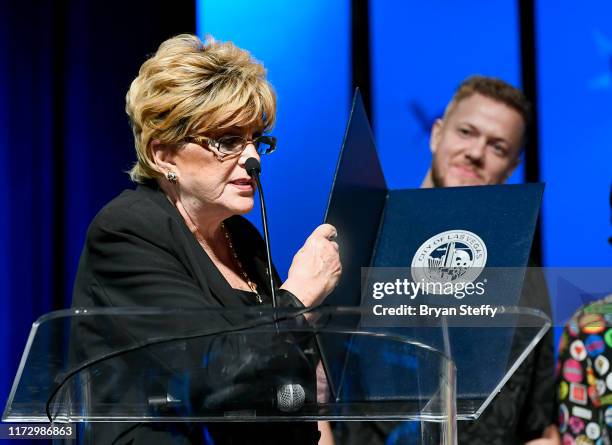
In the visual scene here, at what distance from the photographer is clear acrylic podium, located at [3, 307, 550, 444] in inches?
48.7

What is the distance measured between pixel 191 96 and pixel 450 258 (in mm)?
547

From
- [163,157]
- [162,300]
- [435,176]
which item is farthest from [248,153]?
[435,176]

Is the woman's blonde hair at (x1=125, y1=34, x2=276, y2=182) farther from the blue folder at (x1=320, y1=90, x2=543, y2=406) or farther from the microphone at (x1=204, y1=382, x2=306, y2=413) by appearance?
the microphone at (x1=204, y1=382, x2=306, y2=413)

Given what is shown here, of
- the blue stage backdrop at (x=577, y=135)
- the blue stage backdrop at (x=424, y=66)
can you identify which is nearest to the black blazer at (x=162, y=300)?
the blue stage backdrop at (x=424, y=66)

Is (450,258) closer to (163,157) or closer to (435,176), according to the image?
(163,157)

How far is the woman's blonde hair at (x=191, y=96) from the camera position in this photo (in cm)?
175

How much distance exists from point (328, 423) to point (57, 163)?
1912 millimetres

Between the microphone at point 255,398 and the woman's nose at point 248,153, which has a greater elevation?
the woman's nose at point 248,153

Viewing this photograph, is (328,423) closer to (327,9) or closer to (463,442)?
(463,442)

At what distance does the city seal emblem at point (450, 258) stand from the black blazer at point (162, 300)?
28 cm

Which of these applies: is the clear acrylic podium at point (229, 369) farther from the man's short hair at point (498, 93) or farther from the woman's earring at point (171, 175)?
the man's short hair at point (498, 93)

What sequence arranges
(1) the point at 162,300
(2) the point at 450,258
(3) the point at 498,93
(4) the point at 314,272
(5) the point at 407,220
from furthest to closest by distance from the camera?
1. (3) the point at 498,93
2. (5) the point at 407,220
3. (2) the point at 450,258
4. (4) the point at 314,272
5. (1) the point at 162,300

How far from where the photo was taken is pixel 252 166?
1753 millimetres

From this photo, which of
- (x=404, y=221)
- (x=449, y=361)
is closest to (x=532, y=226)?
(x=404, y=221)
